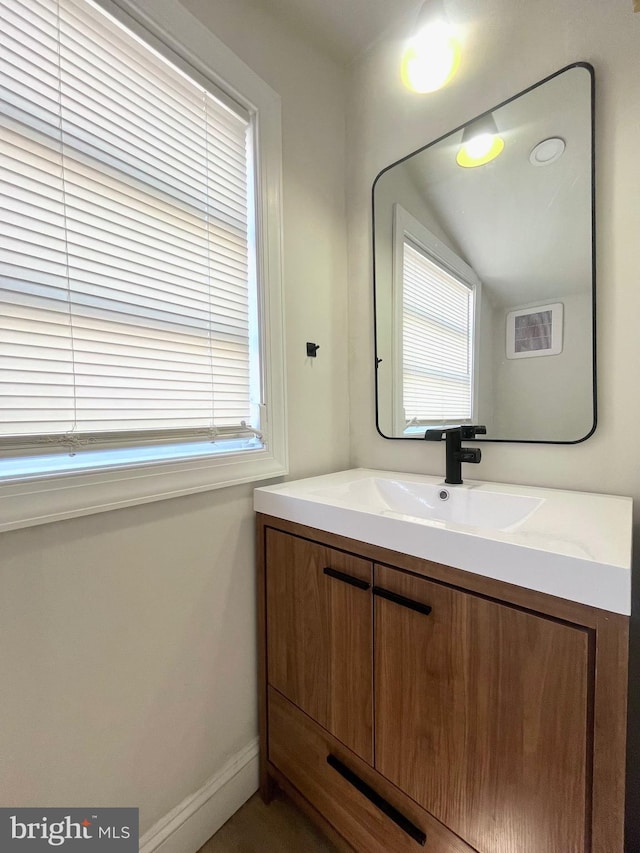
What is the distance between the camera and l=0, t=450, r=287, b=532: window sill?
69 cm

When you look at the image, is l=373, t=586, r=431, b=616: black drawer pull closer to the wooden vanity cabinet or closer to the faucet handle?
the wooden vanity cabinet

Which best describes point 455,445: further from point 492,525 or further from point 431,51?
point 431,51

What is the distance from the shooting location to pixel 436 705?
706 millimetres

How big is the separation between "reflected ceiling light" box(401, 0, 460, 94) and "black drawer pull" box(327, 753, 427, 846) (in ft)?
6.12

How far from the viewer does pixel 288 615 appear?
102cm

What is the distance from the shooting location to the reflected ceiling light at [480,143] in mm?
1100

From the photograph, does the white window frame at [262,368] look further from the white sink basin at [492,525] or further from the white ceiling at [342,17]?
the white ceiling at [342,17]

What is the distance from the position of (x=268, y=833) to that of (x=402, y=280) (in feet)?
5.95

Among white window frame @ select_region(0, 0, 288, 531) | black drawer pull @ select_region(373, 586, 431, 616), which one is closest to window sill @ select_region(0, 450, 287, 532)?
white window frame @ select_region(0, 0, 288, 531)

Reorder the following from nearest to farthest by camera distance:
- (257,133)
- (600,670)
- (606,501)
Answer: (600,670), (606,501), (257,133)

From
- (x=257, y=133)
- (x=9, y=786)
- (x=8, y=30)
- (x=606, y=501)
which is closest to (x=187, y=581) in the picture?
(x=9, y=786)

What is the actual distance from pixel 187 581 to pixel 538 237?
139 centimetres

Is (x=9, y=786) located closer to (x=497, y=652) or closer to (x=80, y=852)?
(x=80, y=852)

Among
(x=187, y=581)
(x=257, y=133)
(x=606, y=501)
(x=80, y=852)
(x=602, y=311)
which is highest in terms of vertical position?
(x=257, y=133)
